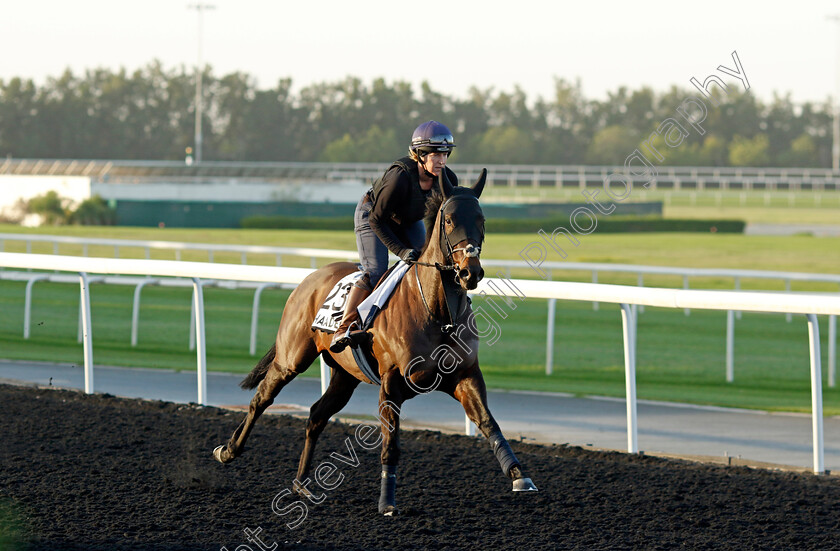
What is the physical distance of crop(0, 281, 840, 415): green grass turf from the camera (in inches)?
363

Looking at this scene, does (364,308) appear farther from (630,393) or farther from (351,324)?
(630,393)

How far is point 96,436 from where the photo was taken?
6.16 meters

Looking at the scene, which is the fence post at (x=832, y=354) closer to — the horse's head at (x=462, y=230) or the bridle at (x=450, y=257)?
the bridle at (x=450, y=257)

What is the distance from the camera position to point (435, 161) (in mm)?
4746

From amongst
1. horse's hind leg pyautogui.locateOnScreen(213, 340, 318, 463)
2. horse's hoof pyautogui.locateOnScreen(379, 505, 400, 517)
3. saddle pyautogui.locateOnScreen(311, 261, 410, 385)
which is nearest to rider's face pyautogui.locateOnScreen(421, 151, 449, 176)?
saddle pyautogui.locateOnScreen(311, 261, 410, 385)

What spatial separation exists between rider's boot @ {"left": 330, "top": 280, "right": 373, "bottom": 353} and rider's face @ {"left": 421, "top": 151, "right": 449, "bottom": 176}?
0.63 meters

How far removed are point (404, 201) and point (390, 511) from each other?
1313 millimetres

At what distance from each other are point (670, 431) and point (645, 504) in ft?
7.28

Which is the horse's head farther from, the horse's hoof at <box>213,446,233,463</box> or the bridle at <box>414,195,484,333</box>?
the horse's hoof at <box>213,446,233,463</box>

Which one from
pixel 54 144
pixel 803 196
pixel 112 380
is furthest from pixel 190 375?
pixel 54 144

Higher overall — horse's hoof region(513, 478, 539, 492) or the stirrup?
the stirrup

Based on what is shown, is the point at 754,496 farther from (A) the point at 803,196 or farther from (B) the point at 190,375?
(A) the point at 803,196

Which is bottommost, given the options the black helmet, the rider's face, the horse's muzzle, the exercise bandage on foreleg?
the exercise bandage on foreleg

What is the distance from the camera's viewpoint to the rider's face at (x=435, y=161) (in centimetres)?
474
